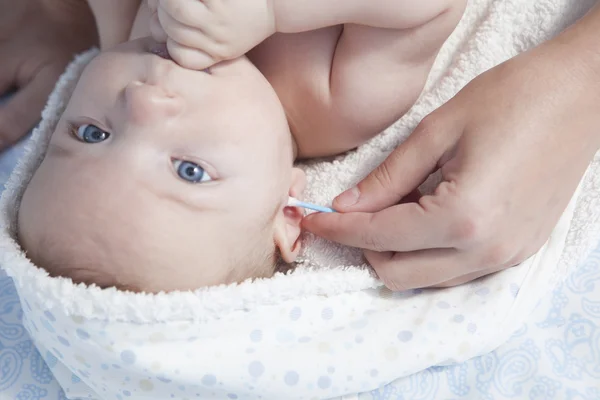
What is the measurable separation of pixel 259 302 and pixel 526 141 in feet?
1.39

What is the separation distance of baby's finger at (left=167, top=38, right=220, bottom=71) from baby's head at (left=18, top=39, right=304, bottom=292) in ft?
0.05

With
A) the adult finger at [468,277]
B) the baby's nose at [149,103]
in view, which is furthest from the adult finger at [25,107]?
the adult finger at [468,277]

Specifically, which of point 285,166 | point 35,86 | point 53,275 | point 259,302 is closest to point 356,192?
point 285,166

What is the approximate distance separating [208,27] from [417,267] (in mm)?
432

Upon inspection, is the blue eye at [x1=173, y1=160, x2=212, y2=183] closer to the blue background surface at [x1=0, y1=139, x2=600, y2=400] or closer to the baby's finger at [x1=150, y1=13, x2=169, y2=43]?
the baby's finger at [x1=150, y1=13, x2=169, y2=43]

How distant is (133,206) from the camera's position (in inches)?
31.4

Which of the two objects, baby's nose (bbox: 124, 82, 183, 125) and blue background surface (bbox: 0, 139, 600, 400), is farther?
blue background surface (bbox: 0, 139, 600, 400)

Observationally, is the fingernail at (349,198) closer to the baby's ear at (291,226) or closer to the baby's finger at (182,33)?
the baby's ear at (291,226)

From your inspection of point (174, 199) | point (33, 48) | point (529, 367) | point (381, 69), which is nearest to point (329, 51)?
point (381, 69)

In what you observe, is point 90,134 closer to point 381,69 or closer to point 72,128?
point 72,128

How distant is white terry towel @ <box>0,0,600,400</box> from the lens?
830 millimetres

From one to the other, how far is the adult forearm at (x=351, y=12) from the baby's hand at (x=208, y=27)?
0.9 inches

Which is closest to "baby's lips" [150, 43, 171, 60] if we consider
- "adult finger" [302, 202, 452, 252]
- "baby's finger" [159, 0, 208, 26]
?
"baby's finger" [159, 0, 208, 26]

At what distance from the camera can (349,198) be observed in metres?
0.92
